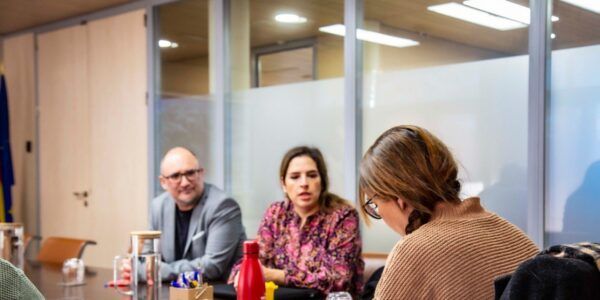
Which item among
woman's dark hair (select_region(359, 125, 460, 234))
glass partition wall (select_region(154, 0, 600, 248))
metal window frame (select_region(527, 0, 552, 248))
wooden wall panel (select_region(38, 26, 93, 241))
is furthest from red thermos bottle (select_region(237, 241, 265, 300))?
wooden wall panel (select_region(38, 26, 93, 241))

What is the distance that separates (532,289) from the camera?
133 centimetres

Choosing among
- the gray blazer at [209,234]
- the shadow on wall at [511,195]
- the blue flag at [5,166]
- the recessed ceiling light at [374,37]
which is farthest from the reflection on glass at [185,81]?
the shadow on wall at [511,195]

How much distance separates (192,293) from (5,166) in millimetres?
5265

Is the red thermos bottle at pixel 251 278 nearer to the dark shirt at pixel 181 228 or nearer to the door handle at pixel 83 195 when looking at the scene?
the dark shirt at pixel 181 228

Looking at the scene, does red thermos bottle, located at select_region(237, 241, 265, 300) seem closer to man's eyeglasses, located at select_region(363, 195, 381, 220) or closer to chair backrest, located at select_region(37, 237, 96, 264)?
man's eyeglasses, located at select_region(363, 195, 381, 220)

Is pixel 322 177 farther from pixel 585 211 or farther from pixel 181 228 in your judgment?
pixel 585 211

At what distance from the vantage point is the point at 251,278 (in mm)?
2285

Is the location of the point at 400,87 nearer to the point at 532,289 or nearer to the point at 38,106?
the point at 532,289

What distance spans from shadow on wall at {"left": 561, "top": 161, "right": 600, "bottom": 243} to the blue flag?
210 inches

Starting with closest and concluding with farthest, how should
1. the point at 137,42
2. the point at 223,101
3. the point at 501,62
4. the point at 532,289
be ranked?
the point at 532,289 → the point at 501,62 → the point at 223,101 → the point at 137,42

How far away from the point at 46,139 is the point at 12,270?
5.99 meters

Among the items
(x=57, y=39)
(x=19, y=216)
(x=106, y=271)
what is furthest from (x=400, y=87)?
(x=19, y=216)

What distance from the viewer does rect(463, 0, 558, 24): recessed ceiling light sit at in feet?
12.9

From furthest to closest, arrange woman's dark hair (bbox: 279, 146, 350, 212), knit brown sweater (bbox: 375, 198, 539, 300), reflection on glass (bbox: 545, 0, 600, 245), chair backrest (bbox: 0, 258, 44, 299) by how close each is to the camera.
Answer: reflection on glass (bbox: 545, 0, 600, 245) < woman's dark hair (bbox: 279, 146, 350, 212) < knit brown sweater (bbox: 375, 198, 539, 300) < chair backrest (bbox: 0, 258, 44, 299)
